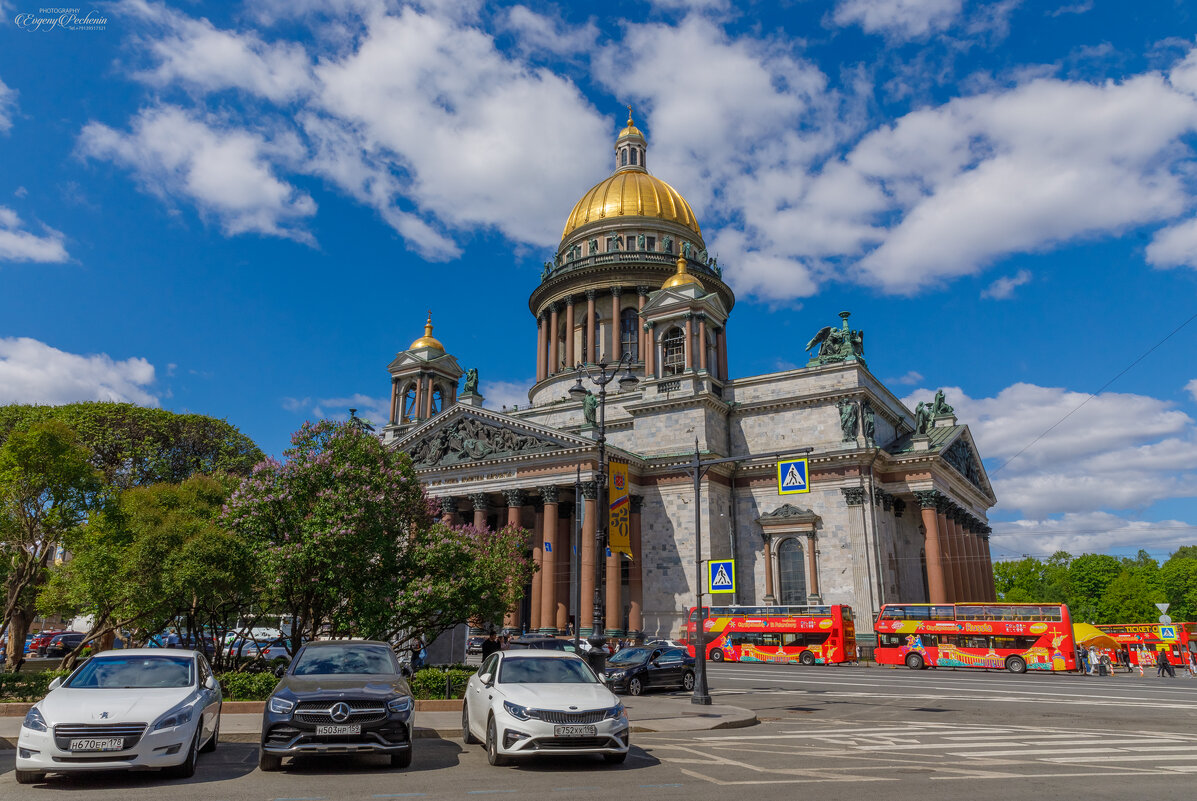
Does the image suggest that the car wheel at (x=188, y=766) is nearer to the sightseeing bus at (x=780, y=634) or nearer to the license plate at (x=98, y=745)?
the license plate at (x=98, y=745)

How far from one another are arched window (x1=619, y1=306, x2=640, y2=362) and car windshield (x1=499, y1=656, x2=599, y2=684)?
4760 cm

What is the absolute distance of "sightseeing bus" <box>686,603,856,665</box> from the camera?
3775 centimetres

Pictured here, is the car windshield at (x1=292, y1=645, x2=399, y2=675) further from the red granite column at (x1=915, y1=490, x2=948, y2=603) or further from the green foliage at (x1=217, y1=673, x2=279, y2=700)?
the red granite column at (x1=915, y1=490, x2=948, y2=603)

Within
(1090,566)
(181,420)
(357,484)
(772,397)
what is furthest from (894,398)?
(1090,566)

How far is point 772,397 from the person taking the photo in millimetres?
47969

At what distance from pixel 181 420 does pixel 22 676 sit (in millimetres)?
32664

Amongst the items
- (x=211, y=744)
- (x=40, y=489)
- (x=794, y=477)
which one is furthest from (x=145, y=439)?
(x=211, y=744)

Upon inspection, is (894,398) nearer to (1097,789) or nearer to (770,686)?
(770,686)

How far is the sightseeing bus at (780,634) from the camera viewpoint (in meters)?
37.8

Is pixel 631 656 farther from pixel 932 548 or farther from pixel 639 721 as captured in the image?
pixel 932 548

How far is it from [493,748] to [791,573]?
36164mm

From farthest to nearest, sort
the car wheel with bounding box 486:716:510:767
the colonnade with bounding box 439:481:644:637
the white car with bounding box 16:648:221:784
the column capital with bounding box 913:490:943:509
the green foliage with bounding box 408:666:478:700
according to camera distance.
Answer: the column capital with bounding box 913:490:943:509 < the colonnade with bounding box 439:481:644:637 < the green foliage with bounding box 408:666:478:700 < the car wheel with bounding box 486:716:510:767 < the white car with bounding box 16:648:221:784

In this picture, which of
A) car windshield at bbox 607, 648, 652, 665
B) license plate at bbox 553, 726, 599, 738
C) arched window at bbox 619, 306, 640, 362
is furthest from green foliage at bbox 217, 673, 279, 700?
arched window at bbox 619, 306, 640, 362

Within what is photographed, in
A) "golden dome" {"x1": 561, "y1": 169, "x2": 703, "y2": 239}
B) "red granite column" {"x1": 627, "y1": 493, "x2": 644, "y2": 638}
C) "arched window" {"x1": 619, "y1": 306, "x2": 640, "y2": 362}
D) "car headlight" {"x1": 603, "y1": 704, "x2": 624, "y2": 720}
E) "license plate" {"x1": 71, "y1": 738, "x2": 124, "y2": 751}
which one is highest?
"golden dome" {"x1": 561, "y1": 169, "x2": 703, "y2": 239}
